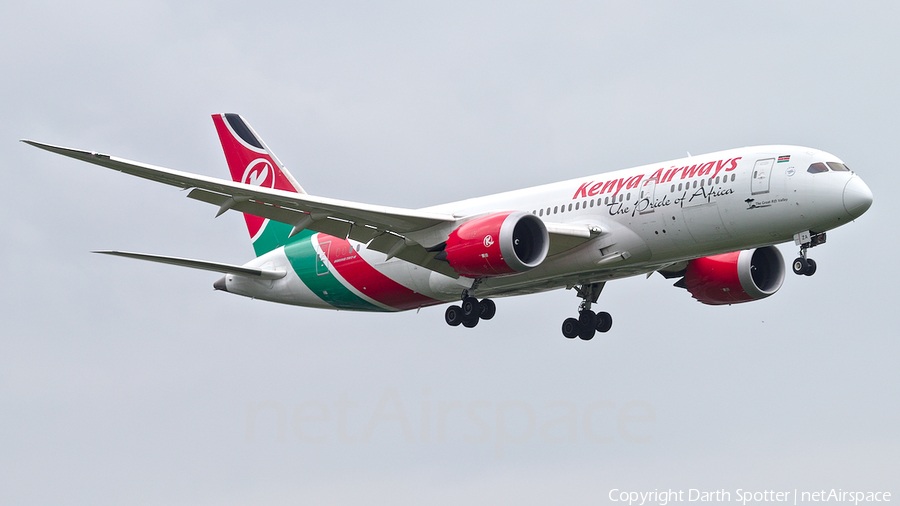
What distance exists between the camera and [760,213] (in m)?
32.8

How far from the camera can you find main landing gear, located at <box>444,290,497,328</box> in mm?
38312

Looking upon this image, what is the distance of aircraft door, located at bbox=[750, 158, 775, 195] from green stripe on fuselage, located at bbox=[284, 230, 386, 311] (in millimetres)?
14199

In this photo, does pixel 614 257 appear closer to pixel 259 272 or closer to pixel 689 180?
pixel 689 180

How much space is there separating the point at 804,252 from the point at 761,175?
2441 mm

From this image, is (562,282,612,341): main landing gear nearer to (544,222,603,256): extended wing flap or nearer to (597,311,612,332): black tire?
(597,311,612,332): black tire

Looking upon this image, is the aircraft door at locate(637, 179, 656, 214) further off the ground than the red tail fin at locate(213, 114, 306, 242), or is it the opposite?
the red tail fin at locate(213, 114, 306, 242)

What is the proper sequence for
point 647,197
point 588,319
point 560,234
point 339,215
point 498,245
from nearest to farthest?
point 498,245 < point 647,197 < point 339,215 < point 560,234 < point 588,319

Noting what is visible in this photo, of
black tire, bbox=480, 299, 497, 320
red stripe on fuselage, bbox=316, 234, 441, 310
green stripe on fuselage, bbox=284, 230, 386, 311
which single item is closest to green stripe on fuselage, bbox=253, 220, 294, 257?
green stripe on fuselage, bbox=284, 230, 386, 311

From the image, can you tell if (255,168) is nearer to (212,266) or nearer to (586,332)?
(212,266)

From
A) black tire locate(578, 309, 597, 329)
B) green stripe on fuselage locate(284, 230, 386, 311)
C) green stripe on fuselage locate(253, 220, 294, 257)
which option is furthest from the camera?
green stripe on fuselage locate(253, 220, 294, 257)

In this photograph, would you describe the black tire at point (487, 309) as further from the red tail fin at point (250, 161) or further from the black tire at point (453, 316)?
the red tail fin at point (250, 161)

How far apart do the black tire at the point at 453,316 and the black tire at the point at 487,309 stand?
30.6 inches

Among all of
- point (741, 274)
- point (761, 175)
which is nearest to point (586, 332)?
point (741, 274)

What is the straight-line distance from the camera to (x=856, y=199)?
104 ft
